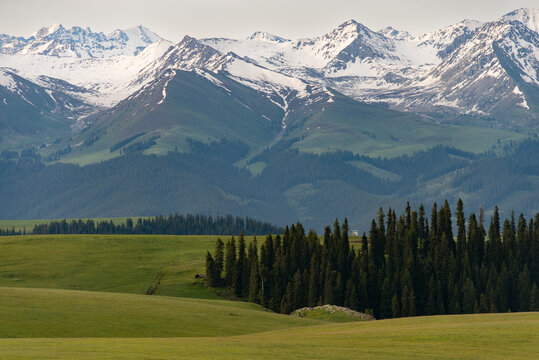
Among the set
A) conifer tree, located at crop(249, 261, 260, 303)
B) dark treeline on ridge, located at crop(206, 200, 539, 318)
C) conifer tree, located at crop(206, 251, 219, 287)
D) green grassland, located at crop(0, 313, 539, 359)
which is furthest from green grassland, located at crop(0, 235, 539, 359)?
conifer tree, located at crop(206, 251, 219, 287)

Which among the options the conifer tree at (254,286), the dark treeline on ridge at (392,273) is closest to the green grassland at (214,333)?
the conifer tree at (254,286)

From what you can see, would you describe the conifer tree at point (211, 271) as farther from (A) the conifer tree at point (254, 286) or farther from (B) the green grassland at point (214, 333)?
(B) the green grassland at point (214, 333)

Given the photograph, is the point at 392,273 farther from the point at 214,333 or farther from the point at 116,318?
the point at 116,318

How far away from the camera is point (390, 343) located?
7275 cm

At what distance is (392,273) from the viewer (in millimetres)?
185000

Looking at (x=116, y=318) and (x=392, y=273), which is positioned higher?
(x=392, y=273)

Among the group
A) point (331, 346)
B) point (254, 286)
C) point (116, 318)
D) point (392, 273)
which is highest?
point (392, 273)

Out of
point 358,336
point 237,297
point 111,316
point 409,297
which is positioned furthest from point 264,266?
point 358,336

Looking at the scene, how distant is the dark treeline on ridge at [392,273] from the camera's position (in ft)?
563

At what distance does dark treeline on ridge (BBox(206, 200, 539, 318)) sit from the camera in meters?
172

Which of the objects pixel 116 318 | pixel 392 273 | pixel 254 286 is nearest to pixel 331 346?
pixel 116 318

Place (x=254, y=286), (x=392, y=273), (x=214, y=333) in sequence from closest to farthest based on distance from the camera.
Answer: (x=214, y=333) → (x=254, y=286) → (x=392, y=273)

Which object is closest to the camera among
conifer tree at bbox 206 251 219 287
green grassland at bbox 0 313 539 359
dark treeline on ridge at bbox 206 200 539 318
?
green grassland at bbox 0 313 539 359

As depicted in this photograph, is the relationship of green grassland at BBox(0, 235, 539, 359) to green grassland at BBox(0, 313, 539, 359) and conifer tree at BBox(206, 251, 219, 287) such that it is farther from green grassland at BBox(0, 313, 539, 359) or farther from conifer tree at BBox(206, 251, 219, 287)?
conifer tree at BBox(206, 251, 219, 287)
